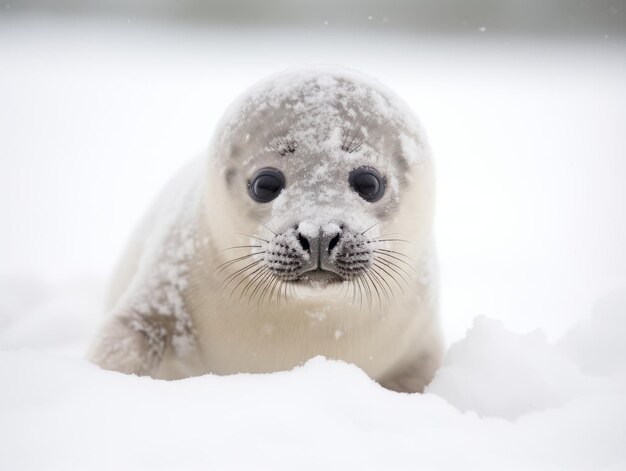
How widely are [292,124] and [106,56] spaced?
8.56m

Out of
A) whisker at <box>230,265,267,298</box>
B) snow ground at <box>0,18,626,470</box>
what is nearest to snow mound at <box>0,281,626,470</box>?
snow ground at <box>0,18,626,470</box>

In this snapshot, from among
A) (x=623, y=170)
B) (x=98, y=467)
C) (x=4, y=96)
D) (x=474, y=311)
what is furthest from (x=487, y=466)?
(x=4, y=96)

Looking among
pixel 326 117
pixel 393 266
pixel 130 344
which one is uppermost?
pixel 326 117

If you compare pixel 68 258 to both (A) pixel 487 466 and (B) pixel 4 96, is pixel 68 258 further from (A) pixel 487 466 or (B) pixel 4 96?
(B) pixel 4 96

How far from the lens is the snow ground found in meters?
1.22

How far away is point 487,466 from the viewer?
1172 millimetres

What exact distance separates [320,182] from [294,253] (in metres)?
0.24

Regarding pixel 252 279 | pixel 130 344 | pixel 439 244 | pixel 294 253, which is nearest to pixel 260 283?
pixel 252 279

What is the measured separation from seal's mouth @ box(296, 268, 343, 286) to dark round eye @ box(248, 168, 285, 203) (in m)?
0.29

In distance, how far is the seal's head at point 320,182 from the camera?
1812mm

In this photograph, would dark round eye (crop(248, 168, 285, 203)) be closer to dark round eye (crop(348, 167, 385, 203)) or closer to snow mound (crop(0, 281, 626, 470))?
dark round eye (crop(348, 167, 385, 203))

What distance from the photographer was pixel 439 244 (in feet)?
15.5

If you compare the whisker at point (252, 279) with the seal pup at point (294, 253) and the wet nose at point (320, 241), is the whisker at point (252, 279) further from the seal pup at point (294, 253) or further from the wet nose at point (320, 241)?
the wet nose at point (320, 241)

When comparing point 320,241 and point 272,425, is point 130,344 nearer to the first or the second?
point 320,241
